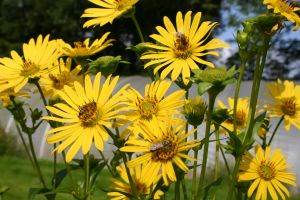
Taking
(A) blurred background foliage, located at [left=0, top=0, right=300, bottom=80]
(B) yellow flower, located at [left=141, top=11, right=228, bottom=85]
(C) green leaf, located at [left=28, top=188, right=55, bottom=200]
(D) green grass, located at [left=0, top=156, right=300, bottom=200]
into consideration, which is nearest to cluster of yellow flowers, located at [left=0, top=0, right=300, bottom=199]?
(B) yellow flower, located at [left=141, top=11, right=228, bottom=85]

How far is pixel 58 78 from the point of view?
120cm

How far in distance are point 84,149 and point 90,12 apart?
1.26 feet

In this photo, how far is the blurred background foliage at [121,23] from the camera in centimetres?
1212

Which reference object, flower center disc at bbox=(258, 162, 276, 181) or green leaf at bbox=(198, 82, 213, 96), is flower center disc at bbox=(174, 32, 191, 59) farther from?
flower center disc at bbox=(258, 162, 276, 181)

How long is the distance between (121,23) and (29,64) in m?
12.8

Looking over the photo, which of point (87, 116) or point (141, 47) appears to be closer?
point (87, 116)

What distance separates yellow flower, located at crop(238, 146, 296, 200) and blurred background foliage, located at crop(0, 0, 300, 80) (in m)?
10.7

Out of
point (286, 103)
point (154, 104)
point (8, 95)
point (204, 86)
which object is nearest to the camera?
point (204, 86)

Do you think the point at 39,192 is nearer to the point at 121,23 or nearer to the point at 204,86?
the point at 204,86

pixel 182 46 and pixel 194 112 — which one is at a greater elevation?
pixel 182 46

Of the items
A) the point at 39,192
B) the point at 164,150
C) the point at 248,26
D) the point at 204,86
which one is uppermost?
the point at 248,26

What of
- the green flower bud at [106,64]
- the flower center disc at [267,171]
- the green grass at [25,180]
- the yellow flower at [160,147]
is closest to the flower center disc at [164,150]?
the yellow flower at [160,147]

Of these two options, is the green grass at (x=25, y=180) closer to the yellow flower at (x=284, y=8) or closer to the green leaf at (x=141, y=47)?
the green leaf at (x=141, y=47)

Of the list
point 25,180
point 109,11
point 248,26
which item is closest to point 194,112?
point 248,26
